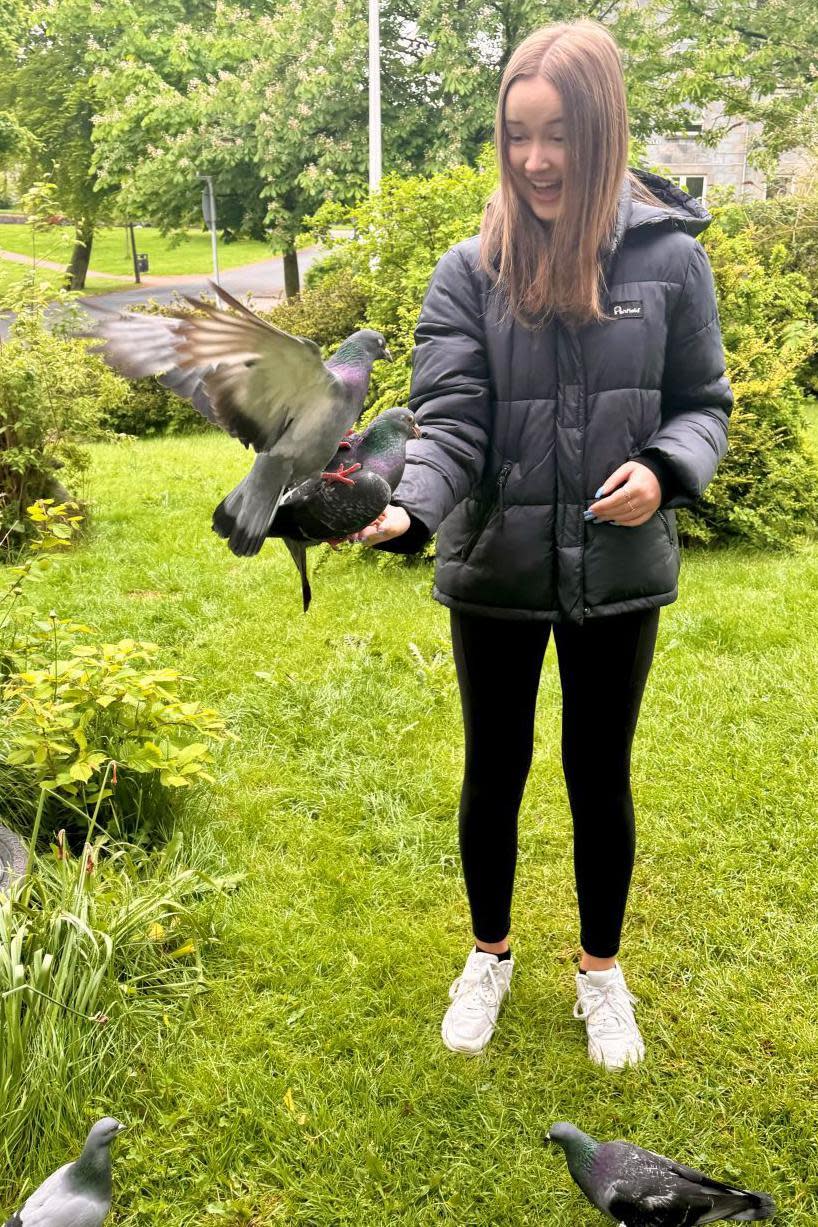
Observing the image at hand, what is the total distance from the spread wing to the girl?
333mm

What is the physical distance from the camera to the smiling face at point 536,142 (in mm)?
1752

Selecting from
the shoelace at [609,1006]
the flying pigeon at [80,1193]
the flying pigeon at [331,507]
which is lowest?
the shoelace at [609,1006]

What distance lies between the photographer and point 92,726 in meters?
3.13

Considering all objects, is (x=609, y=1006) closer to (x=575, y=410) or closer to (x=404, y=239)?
(x=575, y=410)

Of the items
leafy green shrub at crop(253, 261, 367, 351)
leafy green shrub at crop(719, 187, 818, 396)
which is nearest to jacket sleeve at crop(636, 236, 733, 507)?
leafy green shrub at crop(253, 261, 367, 351)

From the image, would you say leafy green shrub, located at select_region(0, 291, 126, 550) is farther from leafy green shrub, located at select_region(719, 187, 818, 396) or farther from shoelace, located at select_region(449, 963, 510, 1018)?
leafy green shrub, located at select_region(719, 187, 818, 396)

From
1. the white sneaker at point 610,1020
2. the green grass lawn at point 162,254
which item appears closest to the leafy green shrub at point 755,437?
the white sneaker at point 610,1020

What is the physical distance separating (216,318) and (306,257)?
1076 inches

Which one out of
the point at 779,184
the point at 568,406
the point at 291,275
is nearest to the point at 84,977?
the point at 568,406

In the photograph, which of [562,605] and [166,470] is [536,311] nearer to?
[562,605]

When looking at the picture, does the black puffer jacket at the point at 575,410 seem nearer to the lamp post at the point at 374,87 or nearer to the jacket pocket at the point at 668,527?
the jacket pocket at the point at 668,527

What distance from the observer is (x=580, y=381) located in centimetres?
191

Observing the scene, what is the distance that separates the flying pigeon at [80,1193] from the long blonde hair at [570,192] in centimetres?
191

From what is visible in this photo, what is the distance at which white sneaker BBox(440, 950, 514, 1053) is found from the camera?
2.42 metres
